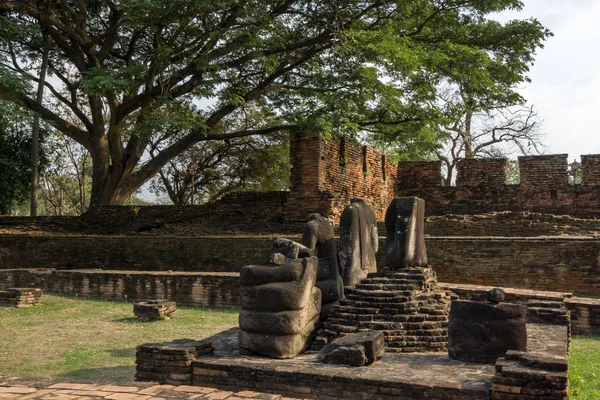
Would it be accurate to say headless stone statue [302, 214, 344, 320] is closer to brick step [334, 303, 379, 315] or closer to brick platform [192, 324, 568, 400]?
brick step [334, 303, 379, 315]

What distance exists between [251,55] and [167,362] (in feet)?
33.4

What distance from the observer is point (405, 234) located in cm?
706

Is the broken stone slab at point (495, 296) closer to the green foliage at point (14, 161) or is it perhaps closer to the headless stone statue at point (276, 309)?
the headless stone statue at point (276, 309)

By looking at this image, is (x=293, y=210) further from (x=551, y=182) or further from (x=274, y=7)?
(x=551, y=182)

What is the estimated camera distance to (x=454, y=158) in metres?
24.9

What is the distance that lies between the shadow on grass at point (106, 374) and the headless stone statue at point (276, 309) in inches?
43.5

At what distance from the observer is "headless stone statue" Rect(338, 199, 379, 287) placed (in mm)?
7262

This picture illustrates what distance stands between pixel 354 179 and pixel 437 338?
1029 cm

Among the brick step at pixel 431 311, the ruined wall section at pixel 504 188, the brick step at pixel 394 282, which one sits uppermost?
the ruined wall section at pixel 504 188

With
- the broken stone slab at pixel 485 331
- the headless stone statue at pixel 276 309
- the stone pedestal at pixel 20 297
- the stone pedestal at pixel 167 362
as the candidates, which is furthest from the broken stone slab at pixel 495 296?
the stone pedestal at pixel 20 297

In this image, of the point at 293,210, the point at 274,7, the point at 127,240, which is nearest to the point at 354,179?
the point at 293,210

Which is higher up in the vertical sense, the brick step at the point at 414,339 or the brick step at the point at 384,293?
the brick step at the point at 384,293

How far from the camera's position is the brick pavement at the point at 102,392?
4430 millimetres

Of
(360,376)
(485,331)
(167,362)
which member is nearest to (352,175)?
(485,331)
